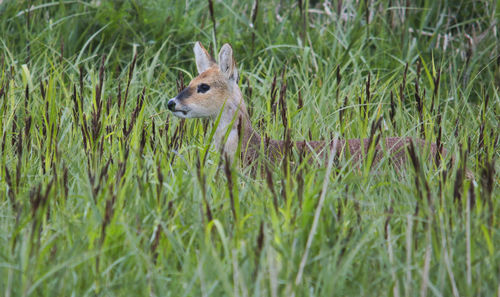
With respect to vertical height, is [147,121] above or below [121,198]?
below

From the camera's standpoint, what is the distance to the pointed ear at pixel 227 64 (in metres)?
4.94

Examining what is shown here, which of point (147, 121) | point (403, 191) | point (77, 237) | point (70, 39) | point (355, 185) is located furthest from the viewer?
point (70, 39)

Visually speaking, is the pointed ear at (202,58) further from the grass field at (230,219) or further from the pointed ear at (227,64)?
the grass field at (230,219)

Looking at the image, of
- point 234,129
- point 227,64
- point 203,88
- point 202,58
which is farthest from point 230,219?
point 202,58

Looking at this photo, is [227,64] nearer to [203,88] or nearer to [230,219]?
[203,88]

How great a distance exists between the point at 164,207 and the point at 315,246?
23.0 inches

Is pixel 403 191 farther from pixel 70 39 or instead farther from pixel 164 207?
pixel 70 39

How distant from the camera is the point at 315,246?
267 cm

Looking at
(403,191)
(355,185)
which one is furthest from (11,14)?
(403,191)

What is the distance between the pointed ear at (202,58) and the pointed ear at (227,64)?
0.66 ft

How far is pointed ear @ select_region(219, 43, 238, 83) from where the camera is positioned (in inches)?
195

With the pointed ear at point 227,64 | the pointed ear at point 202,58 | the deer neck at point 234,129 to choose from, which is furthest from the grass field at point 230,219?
the pointed ear at point 202,58

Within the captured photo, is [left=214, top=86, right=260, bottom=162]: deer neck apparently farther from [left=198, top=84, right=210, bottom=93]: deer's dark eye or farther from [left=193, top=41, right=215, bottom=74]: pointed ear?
[left=193, top=41, right=215, bottom=74]: pointed ear

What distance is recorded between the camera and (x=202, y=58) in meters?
5.24
